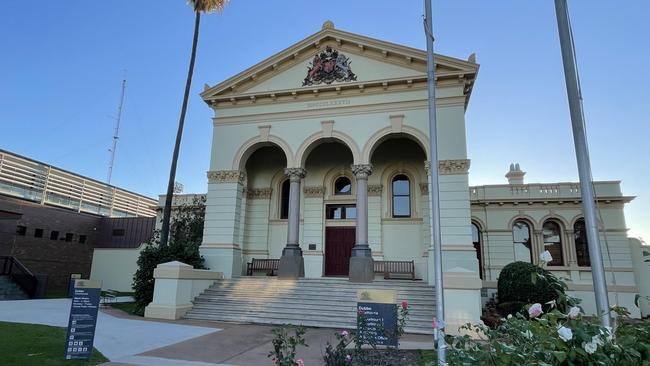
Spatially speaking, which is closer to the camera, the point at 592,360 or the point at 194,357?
the point at 592,360

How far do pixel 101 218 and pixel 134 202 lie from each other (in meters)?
7.54

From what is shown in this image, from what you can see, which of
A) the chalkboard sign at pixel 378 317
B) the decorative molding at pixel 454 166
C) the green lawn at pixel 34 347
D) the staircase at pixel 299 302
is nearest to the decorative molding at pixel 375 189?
the decorative molding at pixel 454 166

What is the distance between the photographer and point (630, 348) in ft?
8.79

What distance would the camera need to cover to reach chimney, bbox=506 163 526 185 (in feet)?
86.6

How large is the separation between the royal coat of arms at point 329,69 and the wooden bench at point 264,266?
9.45 m

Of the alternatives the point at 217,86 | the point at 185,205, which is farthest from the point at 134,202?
the point at 217,86

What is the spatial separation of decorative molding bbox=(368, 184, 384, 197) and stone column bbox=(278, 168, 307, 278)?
3768 millimetres

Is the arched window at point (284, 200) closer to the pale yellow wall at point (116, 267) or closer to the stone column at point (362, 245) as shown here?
the stone column at point (362, 245)

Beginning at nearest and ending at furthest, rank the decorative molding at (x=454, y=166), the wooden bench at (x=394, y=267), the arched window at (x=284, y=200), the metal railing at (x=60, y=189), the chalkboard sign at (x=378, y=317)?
A: the chalkboard sign at (x=378, y=317)
the decorative molding at (x=454, y=166)
the wooden bench at (x=394, y=267)
the arched window at (x=284, y=200)
the metal railing at (x=60, y=189)

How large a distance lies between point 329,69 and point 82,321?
1592 centimetres

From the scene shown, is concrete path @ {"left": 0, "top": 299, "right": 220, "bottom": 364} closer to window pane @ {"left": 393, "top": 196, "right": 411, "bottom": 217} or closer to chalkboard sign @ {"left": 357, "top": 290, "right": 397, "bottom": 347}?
chalkboard sign @ {"left": 357, "top": 290, "right": 397, "bottom": 347}

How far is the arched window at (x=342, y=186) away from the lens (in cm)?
2230

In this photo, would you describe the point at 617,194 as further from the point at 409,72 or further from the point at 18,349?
the point at 18,349

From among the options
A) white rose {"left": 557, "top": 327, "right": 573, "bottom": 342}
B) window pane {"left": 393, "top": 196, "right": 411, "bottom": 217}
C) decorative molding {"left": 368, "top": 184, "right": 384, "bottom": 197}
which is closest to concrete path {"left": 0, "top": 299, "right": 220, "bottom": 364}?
white rose {"left": 557, "top": 327, "right": 573, "bottom": 342}
